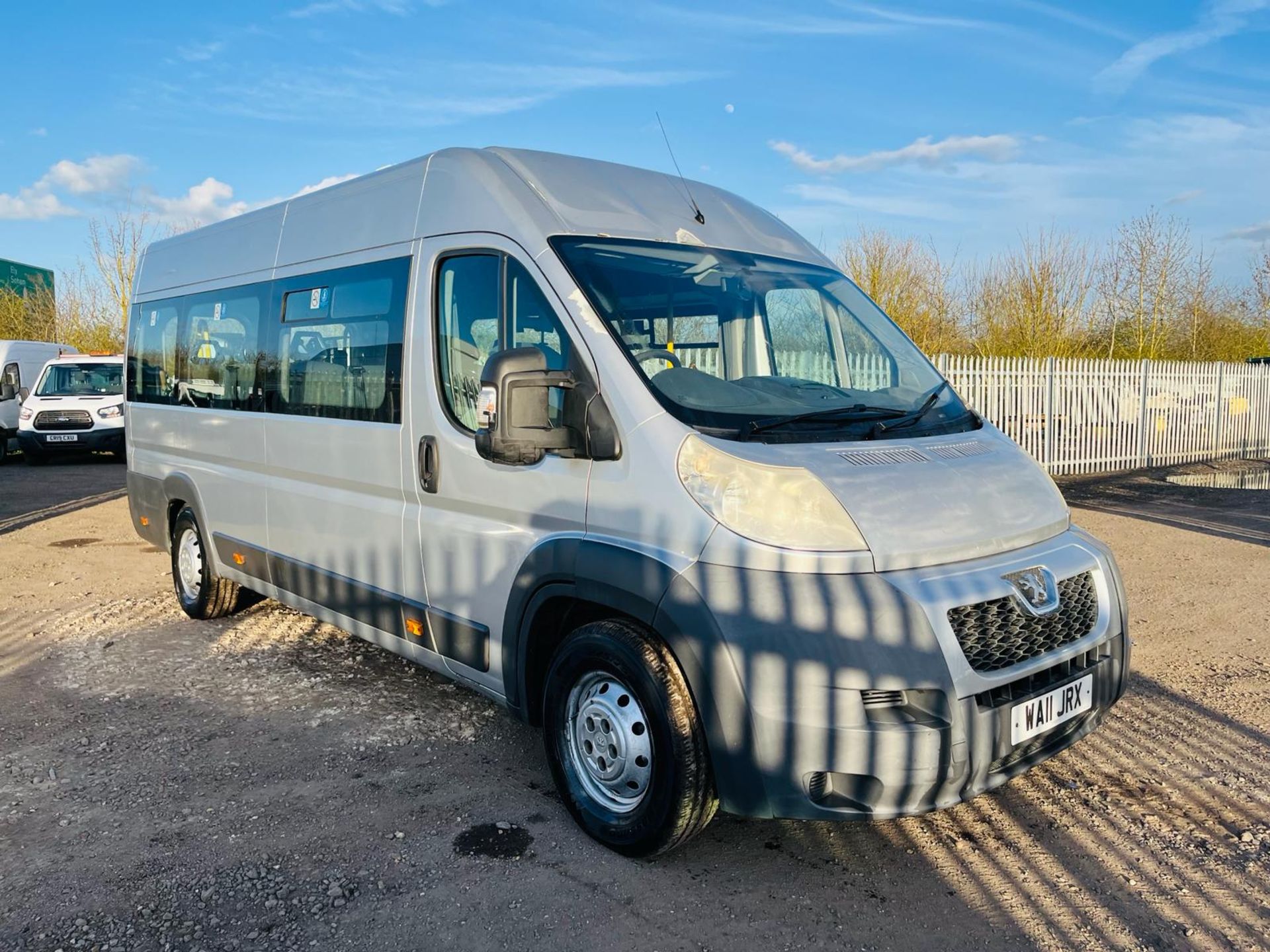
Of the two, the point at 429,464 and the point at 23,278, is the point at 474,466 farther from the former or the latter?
the point at 23,278

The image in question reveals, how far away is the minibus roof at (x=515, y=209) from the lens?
3.88 meters

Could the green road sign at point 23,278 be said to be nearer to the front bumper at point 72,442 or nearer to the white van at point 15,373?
the white van at point 15,373

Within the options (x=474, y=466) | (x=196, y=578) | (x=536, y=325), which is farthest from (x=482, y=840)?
(x=196, y=578)

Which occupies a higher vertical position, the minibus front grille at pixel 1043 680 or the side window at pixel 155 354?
the side window at pixel 155 354

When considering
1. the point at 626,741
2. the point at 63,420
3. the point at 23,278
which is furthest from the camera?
the point at 23,278

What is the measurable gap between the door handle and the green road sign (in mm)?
37856

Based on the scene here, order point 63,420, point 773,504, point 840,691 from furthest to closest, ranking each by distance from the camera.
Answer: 1. point 63,420
2. point 773,504
3. point 840,691

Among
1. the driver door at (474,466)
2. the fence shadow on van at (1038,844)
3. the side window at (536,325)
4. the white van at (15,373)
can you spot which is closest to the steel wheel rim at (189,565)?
the driver door at (474,466)

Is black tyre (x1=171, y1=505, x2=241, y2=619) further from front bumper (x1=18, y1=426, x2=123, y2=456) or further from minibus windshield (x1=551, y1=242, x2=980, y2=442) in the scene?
front bumper (x1=18, y1=426, x2=123, y2=456)

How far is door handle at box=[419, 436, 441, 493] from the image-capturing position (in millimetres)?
4141

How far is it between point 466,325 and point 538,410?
2.71ft

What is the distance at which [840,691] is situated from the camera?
290 centimetres

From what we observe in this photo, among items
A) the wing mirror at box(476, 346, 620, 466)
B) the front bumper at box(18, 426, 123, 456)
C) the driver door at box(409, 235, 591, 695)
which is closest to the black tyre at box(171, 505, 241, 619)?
the driver door at box(409, 235, 591, 695)

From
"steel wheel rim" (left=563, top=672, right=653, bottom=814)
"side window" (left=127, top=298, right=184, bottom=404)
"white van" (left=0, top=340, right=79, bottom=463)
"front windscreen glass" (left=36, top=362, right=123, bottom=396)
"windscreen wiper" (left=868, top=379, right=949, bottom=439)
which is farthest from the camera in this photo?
"front windscreen glass" (left=36, top=362, right=123, bottom=396)
